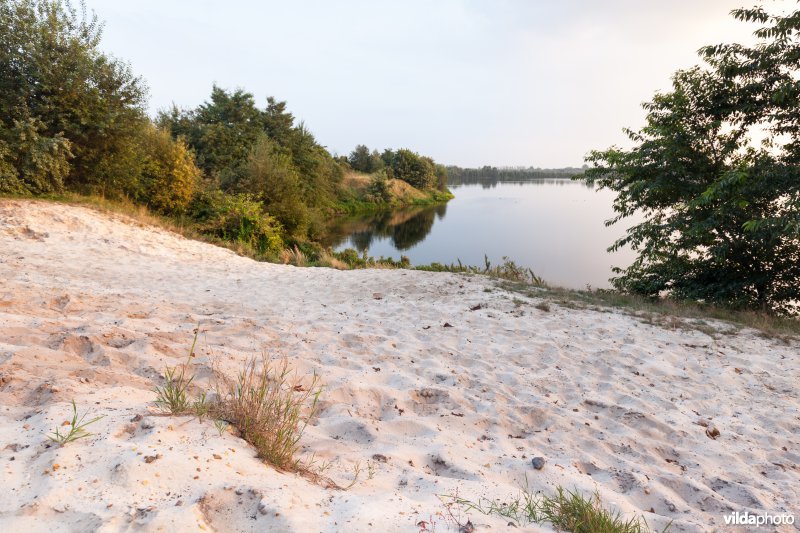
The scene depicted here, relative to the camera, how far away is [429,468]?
8.71ft

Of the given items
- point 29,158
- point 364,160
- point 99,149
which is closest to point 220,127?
point 99,149

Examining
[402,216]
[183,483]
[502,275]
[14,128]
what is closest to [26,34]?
[14,128]

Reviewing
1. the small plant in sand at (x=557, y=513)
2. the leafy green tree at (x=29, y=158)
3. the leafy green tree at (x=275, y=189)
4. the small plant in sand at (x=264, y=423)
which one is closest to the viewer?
the small plant in sand at (x=557, y=513)

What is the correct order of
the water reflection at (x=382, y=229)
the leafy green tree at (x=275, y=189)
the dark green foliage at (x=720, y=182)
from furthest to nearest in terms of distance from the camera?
the water reflection at (x=382, y=229) → the leafy green tree at (x=275, y=189) → the dark green foliage at (x=720, y=182)

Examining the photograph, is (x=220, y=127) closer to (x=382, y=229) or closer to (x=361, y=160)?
(x=382, y=229)

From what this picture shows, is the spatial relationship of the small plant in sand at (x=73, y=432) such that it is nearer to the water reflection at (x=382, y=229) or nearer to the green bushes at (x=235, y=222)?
the green bushes at (x=235, y=222)

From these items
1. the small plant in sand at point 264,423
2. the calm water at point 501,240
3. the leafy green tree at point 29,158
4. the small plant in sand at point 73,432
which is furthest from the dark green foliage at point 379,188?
the small plant in sand at point 73,432

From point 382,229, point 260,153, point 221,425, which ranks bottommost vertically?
point 382,229

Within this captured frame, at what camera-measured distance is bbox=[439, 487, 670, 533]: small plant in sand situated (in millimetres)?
1970

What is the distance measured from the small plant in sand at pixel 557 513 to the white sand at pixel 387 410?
0.10m

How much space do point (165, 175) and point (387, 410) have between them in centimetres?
1696

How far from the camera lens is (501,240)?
3484 centimetres

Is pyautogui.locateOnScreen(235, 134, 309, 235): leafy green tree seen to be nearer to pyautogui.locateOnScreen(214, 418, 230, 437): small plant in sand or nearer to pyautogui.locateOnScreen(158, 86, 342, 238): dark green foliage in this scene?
pyautogui.locateOnScreen(158, 86, 342, 238): dark green foliage

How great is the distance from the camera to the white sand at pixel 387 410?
1.85 meters
